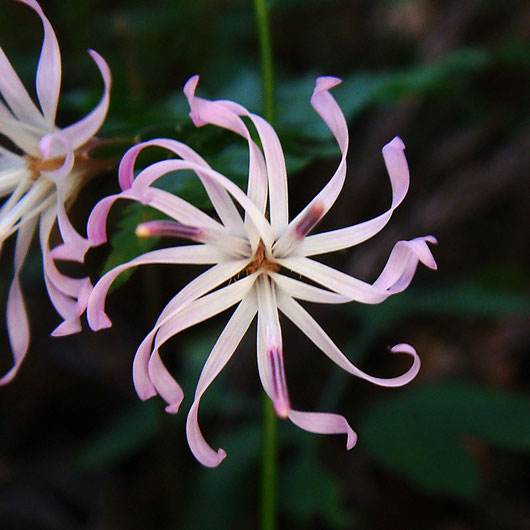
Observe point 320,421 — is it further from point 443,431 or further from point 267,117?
point 443,431

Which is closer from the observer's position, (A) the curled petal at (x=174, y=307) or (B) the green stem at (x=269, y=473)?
(A) the curled petal at (x=174, y=307)

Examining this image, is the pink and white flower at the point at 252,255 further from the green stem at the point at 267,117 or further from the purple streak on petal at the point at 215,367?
the green stem at the point at 267,117

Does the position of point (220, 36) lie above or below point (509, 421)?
above

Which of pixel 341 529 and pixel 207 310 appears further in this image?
pixel 341 529

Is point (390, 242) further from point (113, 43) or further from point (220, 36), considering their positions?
point (113, 43)

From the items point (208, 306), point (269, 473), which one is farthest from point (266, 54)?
point (269, 473)

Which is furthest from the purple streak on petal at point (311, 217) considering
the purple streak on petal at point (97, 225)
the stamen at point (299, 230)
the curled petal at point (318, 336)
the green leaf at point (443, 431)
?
the green leaf at point (443, 431)

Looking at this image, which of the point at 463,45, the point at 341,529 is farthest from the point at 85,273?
the point at 463,45
